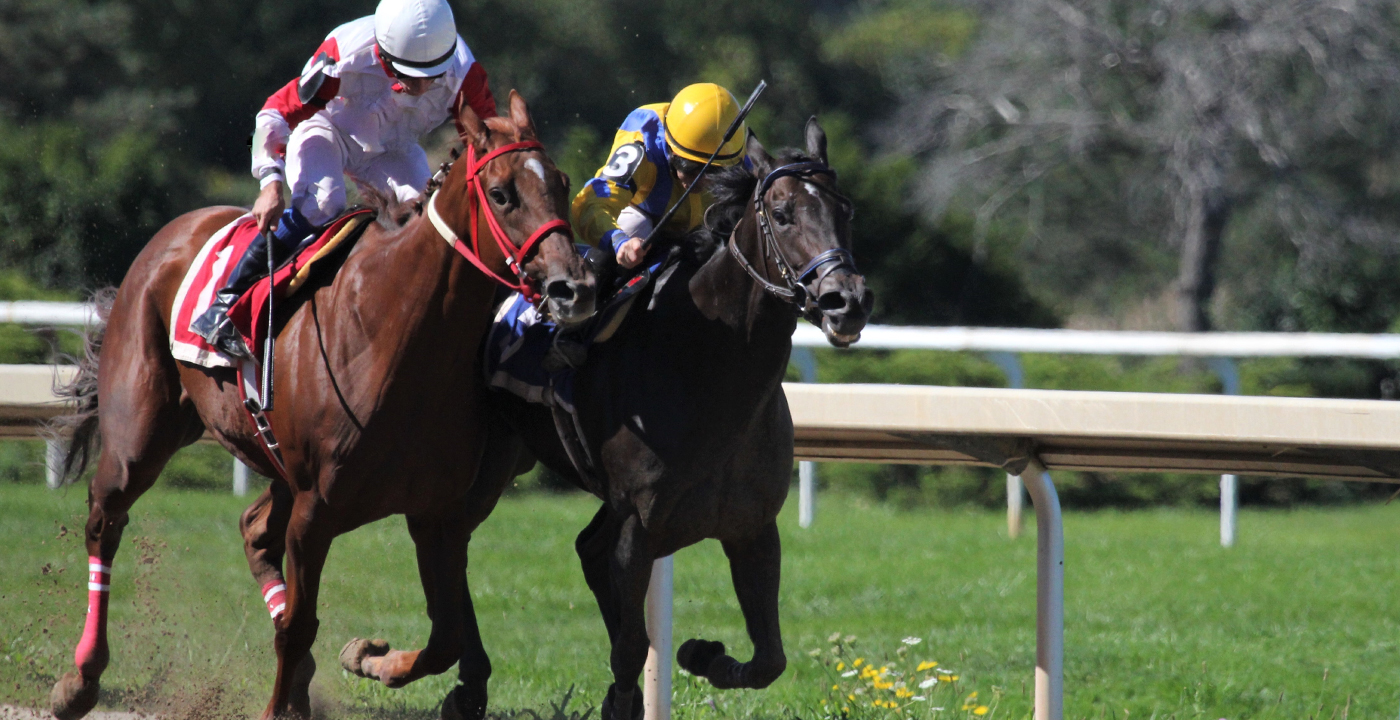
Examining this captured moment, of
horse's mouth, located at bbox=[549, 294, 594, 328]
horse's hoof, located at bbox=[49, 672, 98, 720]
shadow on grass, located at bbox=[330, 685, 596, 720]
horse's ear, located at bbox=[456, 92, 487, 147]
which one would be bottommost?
shadow on grass, located at bbox=[330, 685, 596, 720]

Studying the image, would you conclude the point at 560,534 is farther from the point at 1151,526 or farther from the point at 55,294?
the point at 55,294

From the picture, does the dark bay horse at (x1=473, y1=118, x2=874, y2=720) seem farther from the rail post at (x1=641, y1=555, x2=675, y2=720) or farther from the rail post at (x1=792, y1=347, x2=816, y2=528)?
the rail post at (x1=792, y1=347, x2=816, y2=528)

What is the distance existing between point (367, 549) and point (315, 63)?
159 inches

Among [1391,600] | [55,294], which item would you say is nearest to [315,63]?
[1391,600]

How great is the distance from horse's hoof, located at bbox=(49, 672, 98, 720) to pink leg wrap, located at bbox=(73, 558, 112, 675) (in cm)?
5

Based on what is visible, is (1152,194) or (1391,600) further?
(1152,194)

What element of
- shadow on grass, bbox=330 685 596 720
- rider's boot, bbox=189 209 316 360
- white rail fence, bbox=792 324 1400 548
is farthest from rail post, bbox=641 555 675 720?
white rail fence, bbox=792 324 1400 548

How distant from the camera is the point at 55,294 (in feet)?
37.8

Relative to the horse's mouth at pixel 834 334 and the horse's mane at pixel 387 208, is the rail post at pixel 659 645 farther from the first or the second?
the horse's mouth at pixel 834 334

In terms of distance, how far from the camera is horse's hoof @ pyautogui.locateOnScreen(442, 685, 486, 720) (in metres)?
4.38

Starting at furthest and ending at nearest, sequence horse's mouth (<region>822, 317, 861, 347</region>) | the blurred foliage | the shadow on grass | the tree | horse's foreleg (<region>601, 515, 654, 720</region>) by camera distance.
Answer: the tree, the blurred foliage, the shadow on grass, horse's foreleg (<region>601, 515, 654, 720</region>), horse's mouth (<region>822, 317, 861, 347</region>)

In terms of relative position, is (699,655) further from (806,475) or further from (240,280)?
(806,475)

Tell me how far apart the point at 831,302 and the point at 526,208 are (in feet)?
2.43

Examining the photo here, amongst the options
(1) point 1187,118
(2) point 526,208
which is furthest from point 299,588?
(1) point 1187,118
